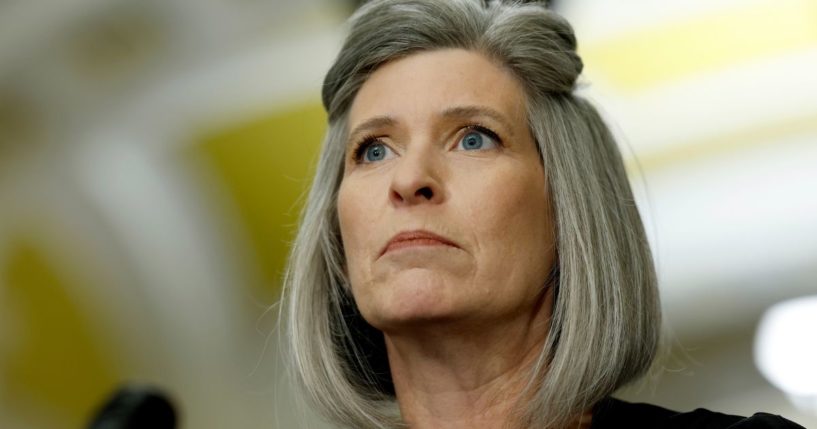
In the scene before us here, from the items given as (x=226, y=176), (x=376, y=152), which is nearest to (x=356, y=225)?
(x=376, y=152)

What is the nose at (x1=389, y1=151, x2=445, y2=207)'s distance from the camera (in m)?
2.15

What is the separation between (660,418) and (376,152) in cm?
58

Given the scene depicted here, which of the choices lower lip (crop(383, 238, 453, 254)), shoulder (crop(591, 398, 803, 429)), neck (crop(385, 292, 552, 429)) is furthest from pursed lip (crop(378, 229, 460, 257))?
shoulder (crop(591, 398, 803, 429))

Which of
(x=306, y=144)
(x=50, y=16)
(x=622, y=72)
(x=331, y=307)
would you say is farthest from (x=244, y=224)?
(x=331, y=307)

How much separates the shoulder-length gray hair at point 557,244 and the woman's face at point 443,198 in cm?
4

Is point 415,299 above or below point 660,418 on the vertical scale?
above

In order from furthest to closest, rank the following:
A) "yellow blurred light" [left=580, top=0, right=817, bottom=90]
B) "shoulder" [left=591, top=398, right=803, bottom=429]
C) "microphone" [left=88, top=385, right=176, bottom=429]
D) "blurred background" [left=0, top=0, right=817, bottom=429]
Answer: "blurred background" [left=0, top=0, right=817, bottom=429]
"yellow blurred light" [left=580, top=0, right=817, bottom=90]
"shoulder" [left=591, top=398, right=803, bottom=429]
"microphone" [left=88, top=385, right=176, bottom=429]

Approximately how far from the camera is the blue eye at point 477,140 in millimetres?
2244

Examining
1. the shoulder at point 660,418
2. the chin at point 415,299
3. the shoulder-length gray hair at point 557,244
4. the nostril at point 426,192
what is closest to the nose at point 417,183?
the nostril at point 426,192

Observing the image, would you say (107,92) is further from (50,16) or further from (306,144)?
(306,144)

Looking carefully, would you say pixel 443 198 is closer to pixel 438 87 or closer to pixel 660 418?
pixel 438 87

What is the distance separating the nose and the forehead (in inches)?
3.9

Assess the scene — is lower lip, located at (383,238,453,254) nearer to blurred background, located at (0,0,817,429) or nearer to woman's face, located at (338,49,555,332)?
woman's face, located at (338,49,555,332)

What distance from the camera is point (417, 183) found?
7.04 ft
